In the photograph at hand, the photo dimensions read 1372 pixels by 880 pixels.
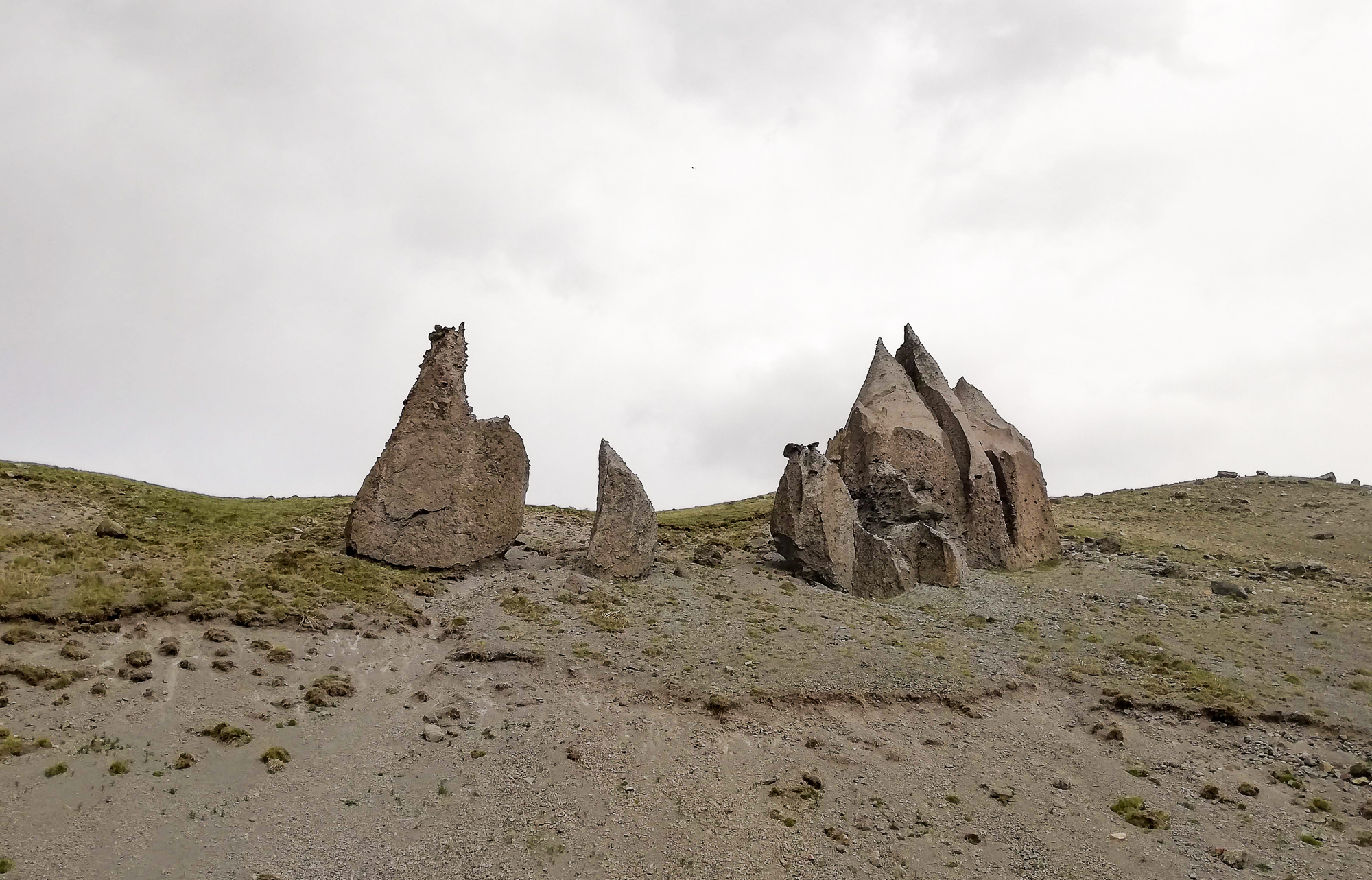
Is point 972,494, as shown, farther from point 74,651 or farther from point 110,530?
point 110,530

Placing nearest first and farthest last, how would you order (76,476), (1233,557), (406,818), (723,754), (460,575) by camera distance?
1. (406,818)
2. (723,754)
3. (460,575)
4. (76,476)
5. (1233,557)

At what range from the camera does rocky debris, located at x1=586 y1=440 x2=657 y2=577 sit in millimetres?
28203

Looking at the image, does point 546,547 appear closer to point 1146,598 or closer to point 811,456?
point 811,456

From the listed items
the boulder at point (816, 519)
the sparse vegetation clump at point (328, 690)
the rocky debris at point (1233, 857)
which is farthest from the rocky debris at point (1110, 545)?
the sparse vegetation clump at point (328, 690)

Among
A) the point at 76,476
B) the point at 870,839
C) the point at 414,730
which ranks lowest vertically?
the point at 870,839

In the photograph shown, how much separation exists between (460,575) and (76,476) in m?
17.5

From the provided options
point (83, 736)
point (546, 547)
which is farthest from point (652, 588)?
point (83, 736)

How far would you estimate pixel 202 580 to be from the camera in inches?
862

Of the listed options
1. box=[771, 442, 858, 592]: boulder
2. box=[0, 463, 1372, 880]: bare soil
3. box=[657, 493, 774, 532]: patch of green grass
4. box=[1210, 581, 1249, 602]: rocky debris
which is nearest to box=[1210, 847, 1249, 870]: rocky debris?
box=[0, 463, 1372, 880]: bare soil

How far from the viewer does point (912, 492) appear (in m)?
34.5

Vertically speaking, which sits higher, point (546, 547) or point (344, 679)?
point (546, 547)

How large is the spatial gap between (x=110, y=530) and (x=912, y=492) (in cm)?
2954

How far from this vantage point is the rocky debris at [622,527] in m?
28.2

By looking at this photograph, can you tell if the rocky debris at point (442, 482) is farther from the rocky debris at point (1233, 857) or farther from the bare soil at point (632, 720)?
the rocky debris at point (1233, 857)
